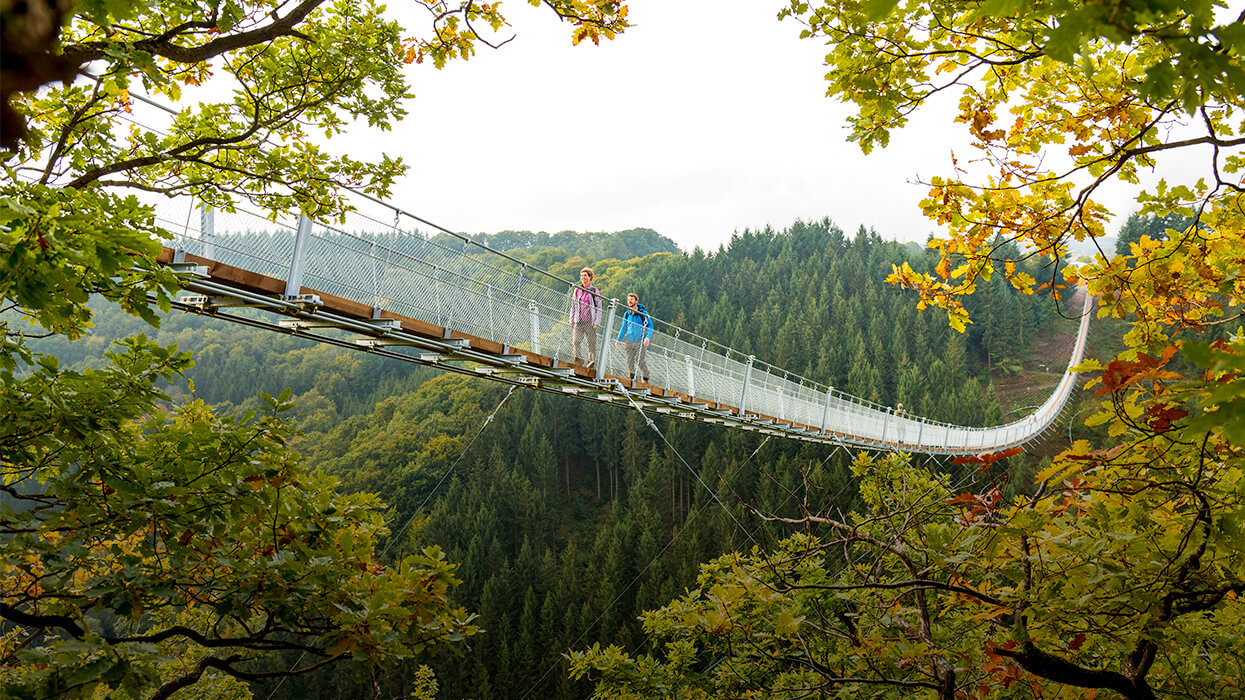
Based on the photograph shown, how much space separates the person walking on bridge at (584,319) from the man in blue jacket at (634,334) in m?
0.60

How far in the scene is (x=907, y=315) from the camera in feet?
166

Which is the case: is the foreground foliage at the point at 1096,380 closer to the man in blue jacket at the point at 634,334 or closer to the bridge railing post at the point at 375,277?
the bridge railing post at the point at 375,277

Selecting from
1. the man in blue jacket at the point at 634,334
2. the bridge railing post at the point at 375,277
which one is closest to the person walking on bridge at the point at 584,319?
the man in blue jacket at the point at 634,334

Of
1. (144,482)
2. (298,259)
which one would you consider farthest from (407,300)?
(144,482)

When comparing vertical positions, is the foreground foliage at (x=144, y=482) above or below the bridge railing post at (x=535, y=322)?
below

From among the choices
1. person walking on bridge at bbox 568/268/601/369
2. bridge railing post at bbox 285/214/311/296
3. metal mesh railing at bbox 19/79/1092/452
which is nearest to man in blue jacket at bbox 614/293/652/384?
metal mesh railing at bbox 19/79/1092/452

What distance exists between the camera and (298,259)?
352 centimetres

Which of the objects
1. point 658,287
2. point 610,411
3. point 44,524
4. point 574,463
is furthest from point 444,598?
point 658,287

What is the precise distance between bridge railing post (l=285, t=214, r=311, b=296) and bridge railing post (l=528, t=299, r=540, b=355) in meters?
1.84

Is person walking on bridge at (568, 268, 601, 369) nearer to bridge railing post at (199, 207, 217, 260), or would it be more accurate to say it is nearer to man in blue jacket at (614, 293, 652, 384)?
man in blue jacket at (614, 293, 652, 384)

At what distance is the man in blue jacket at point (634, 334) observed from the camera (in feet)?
20.6

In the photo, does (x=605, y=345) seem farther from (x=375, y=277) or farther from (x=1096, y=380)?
(x=1096, y=380)

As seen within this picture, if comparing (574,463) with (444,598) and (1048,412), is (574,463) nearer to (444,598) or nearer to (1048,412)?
(1048,412)

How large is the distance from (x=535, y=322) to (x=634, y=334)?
135 centimetres
